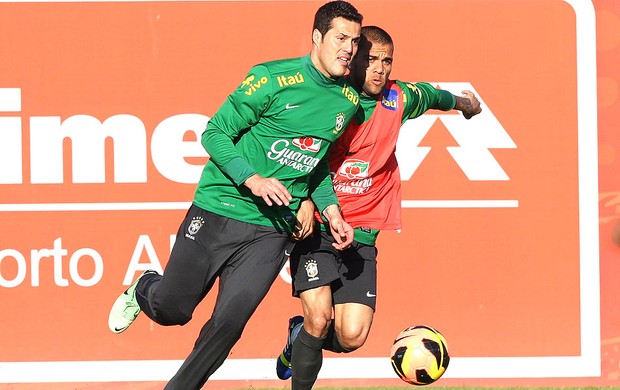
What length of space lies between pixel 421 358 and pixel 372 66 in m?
1.77

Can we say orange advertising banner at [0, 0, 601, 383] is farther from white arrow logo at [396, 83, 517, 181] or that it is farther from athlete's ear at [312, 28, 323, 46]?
athlete's ear at [312, 28, 323, 46]

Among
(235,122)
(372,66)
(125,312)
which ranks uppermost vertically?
(372,66)

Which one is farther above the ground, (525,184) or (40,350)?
(525,184)

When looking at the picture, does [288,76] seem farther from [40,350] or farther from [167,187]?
[40,350]

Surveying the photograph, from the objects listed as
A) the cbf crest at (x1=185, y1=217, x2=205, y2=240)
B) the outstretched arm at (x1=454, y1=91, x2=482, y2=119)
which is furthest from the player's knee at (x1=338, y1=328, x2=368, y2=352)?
the outstretched arm at (x1=454, y1=91, x2=482, y2=119)

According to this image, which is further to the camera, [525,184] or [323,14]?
[525,184]

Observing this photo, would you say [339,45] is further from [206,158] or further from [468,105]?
[206,158]

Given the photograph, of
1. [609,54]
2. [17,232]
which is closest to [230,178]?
[17,232]

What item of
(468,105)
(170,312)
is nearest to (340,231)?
(170,312)

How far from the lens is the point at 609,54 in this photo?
27.1 feet

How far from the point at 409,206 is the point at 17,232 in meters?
2.78

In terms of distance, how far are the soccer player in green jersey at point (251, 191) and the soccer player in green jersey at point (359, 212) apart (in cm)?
31

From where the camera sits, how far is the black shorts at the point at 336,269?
22.6 ft

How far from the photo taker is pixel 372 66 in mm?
6855
